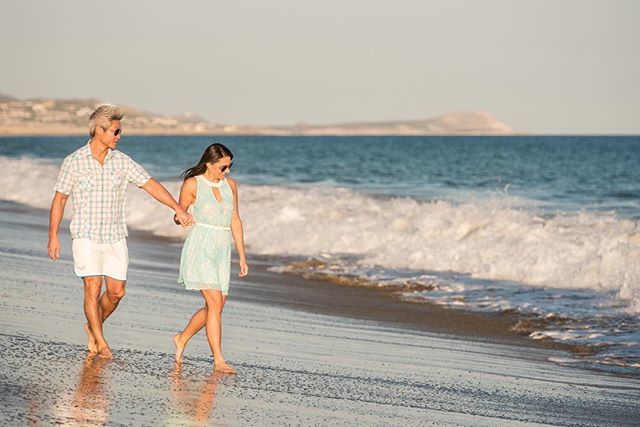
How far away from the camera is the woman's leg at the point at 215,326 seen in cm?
763

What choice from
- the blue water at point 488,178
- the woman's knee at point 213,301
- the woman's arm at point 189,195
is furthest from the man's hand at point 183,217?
the blue water at point 488,178

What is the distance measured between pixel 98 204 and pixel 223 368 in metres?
1.37

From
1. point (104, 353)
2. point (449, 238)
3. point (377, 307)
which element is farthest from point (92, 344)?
point (449, 238)

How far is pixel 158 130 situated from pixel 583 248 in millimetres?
145963

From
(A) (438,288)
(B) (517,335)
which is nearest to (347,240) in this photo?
(A) (438,288)

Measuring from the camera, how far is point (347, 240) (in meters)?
19.6

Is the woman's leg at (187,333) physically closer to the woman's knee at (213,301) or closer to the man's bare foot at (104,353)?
the woman's knee at (213,301)

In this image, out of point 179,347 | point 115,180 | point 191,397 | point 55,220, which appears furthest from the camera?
point 179,347

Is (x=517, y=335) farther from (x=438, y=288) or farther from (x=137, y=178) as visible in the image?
(x=137, y=178)

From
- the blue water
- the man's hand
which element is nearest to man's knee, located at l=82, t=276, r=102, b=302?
the man's hand

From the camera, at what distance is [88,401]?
20.1ft

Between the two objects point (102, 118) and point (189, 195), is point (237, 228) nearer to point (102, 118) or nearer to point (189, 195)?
point (189, 195)

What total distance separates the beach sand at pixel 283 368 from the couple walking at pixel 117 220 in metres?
0.36

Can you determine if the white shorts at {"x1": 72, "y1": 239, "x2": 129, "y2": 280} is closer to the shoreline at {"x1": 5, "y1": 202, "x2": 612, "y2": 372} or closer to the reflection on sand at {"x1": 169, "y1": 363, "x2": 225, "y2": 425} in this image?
the reflection on sand at {"x1": 169, "y1": 363, "x2": 225, "y2": 425}
